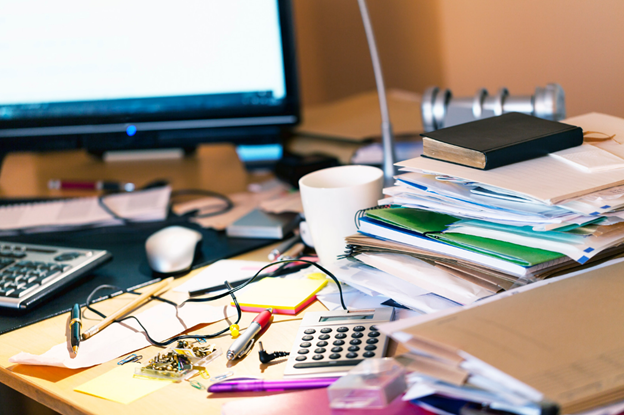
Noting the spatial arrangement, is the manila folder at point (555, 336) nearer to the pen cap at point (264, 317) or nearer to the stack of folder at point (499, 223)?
the stack of folder at point (499, 223)

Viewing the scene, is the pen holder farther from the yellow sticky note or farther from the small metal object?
the small metal object

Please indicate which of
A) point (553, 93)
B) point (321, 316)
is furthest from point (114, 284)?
point (553, 93)

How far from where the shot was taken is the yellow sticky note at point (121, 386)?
478 mm

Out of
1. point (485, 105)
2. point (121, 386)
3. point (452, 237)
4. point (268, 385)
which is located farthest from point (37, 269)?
point (485, 105)

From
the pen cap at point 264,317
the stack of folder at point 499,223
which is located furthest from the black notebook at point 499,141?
the pen cap at point 264,317

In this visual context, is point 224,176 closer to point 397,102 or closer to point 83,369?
point 397,102

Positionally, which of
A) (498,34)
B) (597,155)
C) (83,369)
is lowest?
(83,369)

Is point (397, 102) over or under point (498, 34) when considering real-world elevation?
under

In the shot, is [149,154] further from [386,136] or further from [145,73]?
[386,136]

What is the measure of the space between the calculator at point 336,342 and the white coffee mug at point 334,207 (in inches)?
4.1

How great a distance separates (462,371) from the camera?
0.37 metres

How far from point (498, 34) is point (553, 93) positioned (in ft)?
1.01

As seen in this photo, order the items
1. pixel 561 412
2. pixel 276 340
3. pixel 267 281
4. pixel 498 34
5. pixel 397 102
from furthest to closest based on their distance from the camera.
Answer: pixel 397 102, pixel 498 34, pixel 267 281, pixel 276 340, pixel 561 412

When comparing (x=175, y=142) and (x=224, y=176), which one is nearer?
(x=175, y=142)
